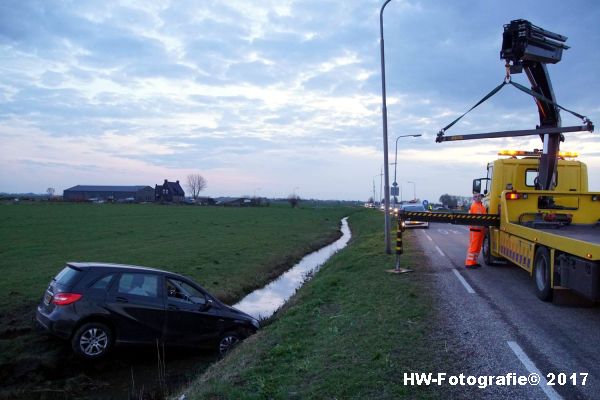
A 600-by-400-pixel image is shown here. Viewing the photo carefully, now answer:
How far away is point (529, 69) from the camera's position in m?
11.6

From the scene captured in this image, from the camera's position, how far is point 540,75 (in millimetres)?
11766

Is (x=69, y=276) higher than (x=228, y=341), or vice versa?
(x=69, y=276)

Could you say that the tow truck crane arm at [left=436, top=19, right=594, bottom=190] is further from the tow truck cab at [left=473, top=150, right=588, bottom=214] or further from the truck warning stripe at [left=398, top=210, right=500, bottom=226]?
the truck warning stripe at [left=398, top=210, right=500, bottom=226]

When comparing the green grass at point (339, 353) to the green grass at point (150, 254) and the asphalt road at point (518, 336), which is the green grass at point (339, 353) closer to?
the asphalt road at point (518, 336)

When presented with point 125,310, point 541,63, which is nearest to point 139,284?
point 125,310

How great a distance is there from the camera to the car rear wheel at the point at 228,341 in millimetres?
9438

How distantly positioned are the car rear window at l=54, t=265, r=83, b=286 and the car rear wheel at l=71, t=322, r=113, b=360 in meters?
0.76

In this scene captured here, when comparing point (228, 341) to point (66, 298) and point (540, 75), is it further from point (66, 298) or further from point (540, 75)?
point (540, 75)

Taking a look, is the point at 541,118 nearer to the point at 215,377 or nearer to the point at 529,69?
the point at 529,69

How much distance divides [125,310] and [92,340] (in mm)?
674

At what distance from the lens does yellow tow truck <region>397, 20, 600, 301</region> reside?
795 centimetres

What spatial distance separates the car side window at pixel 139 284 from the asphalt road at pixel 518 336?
16.2 feet

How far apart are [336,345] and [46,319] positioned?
4.79m

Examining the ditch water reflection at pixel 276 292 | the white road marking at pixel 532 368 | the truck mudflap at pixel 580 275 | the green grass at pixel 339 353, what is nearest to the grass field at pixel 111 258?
the ditch water reflection at pixel 276 292
